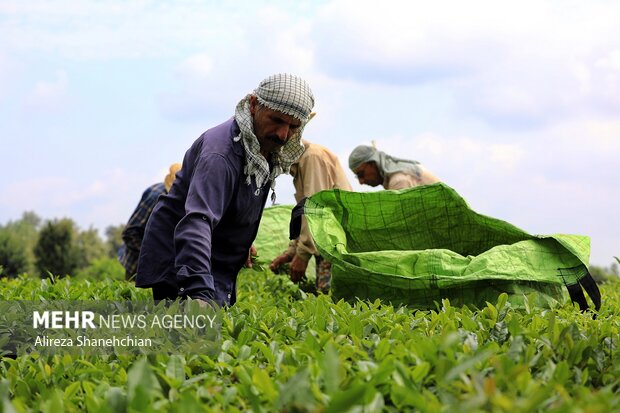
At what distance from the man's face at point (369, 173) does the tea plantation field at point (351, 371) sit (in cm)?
418

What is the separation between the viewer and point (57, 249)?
26.3 meters

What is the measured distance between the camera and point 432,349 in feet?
7.48

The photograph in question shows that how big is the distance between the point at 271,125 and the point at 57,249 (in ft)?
78.9

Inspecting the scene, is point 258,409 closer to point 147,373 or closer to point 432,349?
point 147,373

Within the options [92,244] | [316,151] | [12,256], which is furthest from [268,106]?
[92,244]

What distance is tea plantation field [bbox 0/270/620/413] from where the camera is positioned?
5.96 ft

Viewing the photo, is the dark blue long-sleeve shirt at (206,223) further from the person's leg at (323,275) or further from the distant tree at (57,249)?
the distant tree at (57,249)

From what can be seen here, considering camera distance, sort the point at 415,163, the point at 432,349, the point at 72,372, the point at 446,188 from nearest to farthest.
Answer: the point at 432,349, the point at 72,372, the point at 446,188, the point at 415,163

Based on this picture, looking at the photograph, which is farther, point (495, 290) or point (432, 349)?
point (495, 290)

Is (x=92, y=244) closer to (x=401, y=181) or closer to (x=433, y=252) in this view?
(x=401, y=181)

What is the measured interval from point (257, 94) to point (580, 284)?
215 centimetres

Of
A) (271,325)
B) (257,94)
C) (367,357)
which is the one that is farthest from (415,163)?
(367,357)

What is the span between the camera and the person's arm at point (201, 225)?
135 inches

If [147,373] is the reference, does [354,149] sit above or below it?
above
